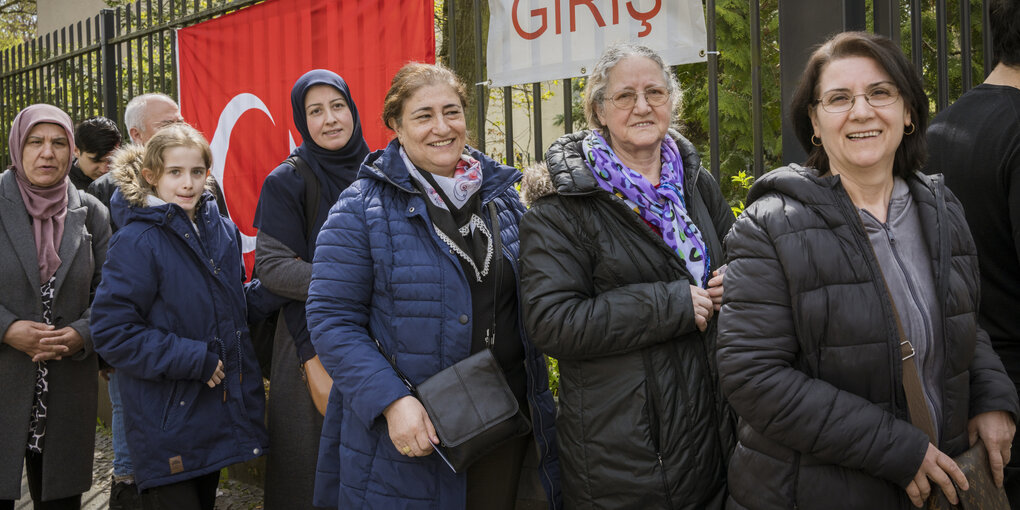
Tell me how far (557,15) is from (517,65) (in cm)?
31

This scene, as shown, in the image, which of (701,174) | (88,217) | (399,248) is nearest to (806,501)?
(701,174)

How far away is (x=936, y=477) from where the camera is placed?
6.34 ft

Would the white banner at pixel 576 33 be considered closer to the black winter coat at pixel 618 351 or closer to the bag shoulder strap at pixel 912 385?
the black winter coat at pixel 618 351

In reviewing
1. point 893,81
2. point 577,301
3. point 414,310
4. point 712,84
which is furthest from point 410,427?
point 712,84

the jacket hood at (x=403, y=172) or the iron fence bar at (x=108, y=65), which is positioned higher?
the iron fence bar at (x=108, y=65)

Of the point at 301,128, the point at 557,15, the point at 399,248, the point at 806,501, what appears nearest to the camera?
the point at 806,501

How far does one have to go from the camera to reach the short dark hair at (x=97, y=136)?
506 centimetres

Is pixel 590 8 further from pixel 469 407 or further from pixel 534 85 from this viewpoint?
pixel 469 407

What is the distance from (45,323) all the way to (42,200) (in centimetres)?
55

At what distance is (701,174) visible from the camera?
108 inches

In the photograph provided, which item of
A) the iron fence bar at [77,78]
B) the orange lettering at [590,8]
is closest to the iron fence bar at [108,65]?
the iron fence bar at [77,78]

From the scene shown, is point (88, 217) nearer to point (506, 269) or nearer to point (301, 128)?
point (301, 128)

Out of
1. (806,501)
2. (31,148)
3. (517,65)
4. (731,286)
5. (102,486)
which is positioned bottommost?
(102,486)

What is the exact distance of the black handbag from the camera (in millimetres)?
2457
